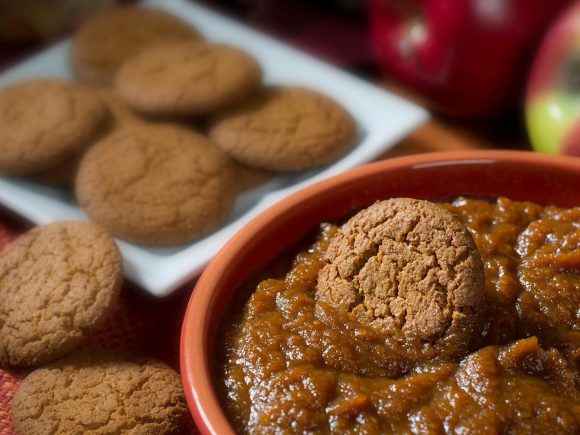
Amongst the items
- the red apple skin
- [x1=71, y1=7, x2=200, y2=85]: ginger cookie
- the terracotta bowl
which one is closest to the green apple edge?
the red apple skin

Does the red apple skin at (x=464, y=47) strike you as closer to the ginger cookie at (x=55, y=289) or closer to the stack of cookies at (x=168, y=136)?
the stack of cookies at (x=168, y=136)

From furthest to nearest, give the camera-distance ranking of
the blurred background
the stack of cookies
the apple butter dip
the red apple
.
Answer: the blurred background < the red apple < the stack of cookies < the apple butter dip

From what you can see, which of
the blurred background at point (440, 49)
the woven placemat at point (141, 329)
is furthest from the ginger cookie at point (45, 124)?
the blurred background at point (440, 49)

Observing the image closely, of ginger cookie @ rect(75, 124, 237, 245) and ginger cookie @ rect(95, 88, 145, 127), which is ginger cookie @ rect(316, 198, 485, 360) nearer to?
ginger cookie @ rect(75, 124, 237, 245)

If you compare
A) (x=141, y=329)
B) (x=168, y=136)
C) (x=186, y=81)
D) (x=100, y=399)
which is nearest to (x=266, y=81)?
(x=186, y=81)

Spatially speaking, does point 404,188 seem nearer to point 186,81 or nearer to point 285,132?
point 285,132

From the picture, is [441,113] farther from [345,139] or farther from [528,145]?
[345,139]
